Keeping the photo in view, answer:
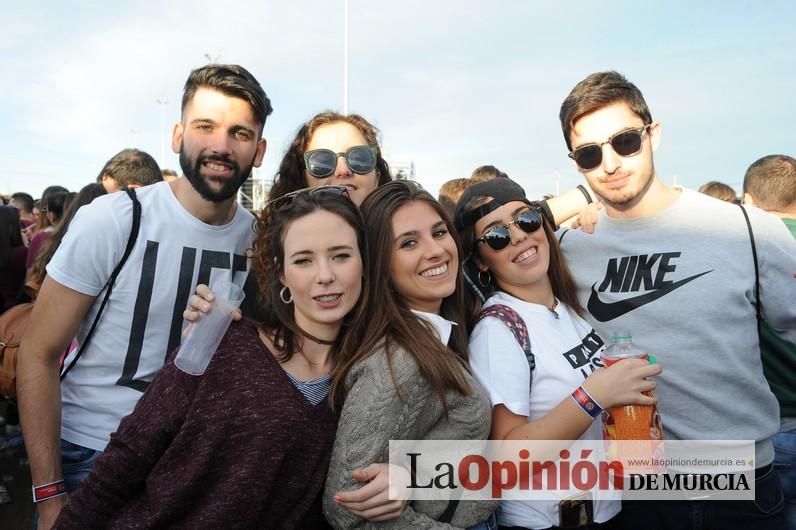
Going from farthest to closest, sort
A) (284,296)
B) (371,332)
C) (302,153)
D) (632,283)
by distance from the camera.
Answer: (302,153) < (632,283) < (284,296) < (371,332)

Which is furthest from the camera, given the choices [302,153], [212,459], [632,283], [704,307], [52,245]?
[52,245]

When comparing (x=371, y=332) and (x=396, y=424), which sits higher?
(x=371, y=332)

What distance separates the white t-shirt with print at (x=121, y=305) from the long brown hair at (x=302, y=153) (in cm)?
81

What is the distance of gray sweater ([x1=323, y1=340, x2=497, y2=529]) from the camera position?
194 cm

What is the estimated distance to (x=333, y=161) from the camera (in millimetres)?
3143

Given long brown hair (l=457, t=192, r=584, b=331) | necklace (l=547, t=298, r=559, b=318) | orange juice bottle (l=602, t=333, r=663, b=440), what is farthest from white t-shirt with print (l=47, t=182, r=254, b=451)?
orange juice bottle (l=602, t=333, r=663, b=440)

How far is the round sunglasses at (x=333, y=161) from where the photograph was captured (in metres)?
3.12

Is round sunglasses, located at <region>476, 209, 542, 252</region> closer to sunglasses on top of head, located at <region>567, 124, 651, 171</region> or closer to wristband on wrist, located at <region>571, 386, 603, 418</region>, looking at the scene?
sunglasses on top of head, located at <region>567, 124, 651, 171</region>

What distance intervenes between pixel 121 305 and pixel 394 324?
135cm

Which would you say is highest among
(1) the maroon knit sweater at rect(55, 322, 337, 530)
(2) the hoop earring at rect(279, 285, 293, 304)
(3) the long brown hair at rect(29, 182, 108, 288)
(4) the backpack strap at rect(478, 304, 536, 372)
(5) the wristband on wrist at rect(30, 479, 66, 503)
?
(3) the long brown hair at rect(29, 182, 108, 288)

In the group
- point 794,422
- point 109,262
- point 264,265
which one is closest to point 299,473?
point 264,265

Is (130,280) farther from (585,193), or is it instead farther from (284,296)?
(585,193)

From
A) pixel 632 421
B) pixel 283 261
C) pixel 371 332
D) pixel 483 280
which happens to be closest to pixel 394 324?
pixel 371 332

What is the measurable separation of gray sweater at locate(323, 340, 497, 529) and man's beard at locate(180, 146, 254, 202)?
1224 mm
